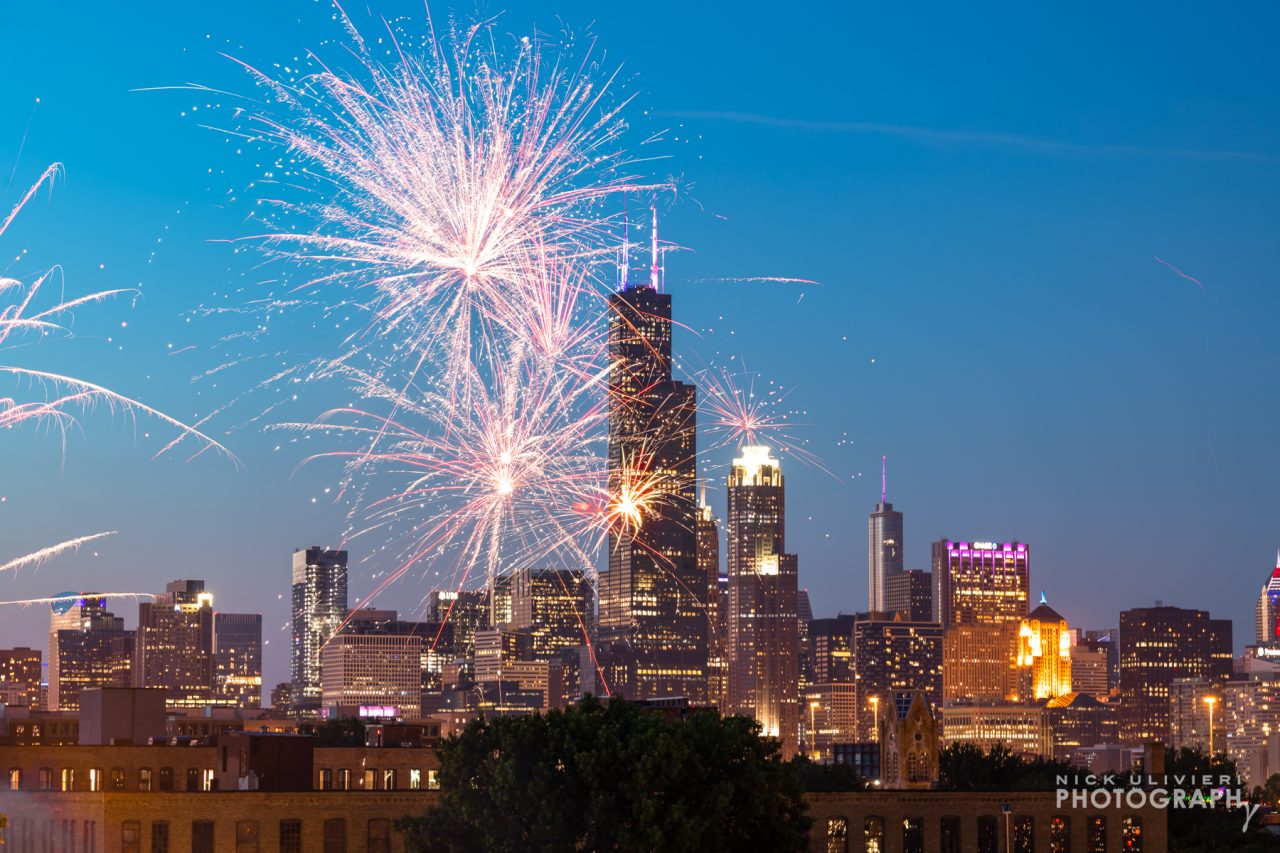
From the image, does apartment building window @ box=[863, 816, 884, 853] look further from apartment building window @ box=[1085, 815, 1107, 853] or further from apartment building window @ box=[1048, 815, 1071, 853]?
apartment building window @ box=[1085, 815, 1107, 853]

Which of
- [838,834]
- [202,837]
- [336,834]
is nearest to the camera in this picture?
[202,837]

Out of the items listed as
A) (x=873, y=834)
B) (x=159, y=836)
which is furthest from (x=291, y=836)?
(x=873, y=834)

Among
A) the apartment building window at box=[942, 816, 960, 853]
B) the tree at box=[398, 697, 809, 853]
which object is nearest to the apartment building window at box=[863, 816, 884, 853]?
the apartment building window at box=[942, 816, 960, 853]

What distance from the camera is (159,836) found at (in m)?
99.1

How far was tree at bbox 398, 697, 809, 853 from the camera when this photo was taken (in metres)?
90.8

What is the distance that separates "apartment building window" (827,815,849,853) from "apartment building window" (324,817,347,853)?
2526 cm

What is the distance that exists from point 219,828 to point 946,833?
1511 inches

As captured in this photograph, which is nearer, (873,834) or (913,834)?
(873,834)

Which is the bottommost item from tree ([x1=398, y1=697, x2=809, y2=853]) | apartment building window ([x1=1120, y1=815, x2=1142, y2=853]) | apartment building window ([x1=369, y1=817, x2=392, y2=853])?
apartment building window ([x1=1120, y1=815, x2=1142, y2=853])

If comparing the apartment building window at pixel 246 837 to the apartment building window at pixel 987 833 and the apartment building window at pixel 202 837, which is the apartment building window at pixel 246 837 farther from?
the apartment building window at pixel 987 833

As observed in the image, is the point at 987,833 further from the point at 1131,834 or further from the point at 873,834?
the point at 1131,834

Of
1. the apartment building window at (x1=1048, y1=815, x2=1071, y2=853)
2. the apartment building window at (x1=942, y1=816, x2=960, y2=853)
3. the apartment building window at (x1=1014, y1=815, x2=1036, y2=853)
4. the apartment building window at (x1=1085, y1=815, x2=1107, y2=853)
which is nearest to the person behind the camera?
the apartment building window at (x1=942, y1=816, x2=960, y2=853)

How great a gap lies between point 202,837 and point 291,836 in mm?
4373

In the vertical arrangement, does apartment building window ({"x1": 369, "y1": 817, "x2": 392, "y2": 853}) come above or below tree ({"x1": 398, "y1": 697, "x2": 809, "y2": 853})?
below
